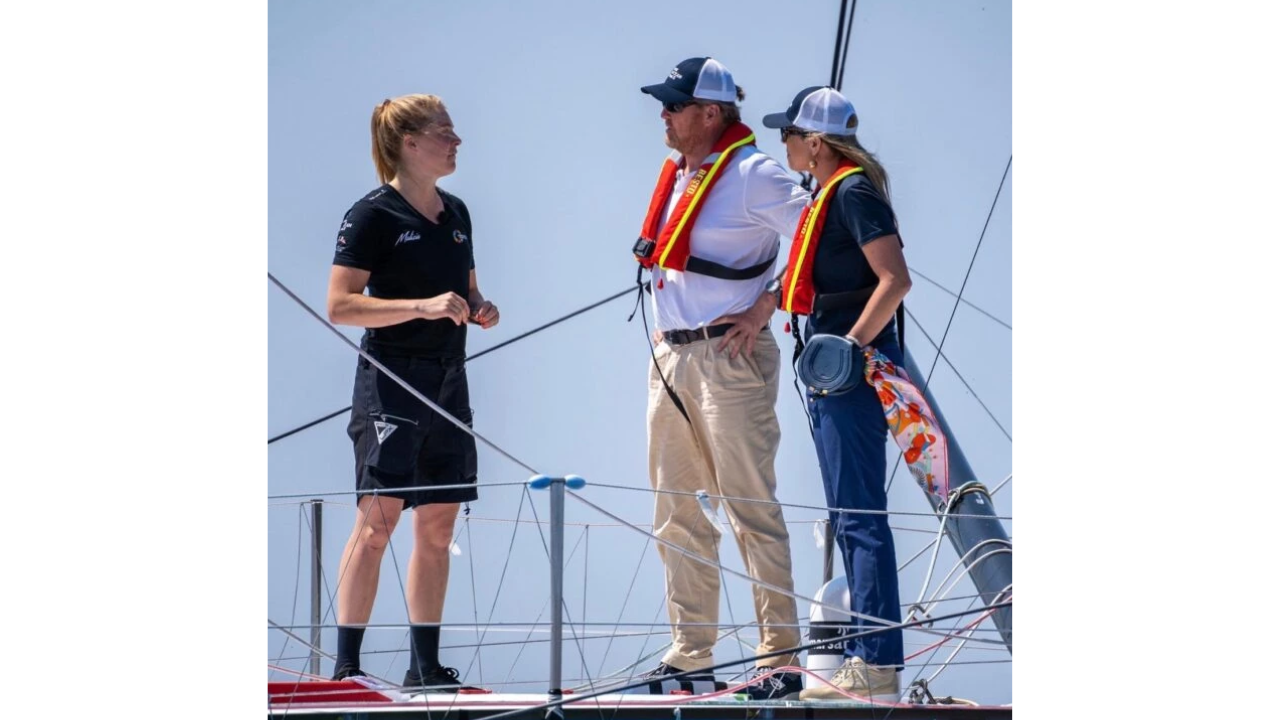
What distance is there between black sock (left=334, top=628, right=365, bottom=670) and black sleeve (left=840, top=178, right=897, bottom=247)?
1.63m

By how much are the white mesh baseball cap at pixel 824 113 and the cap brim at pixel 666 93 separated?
1.25 ft

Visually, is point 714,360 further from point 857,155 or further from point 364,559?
point 364,559

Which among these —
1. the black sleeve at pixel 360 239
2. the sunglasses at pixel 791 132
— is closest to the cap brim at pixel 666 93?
the sunglasses at pixel 791 132

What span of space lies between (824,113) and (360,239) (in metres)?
1.23

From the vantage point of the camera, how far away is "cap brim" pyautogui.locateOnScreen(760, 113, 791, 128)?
392 centimetres

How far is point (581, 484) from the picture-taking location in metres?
3.15

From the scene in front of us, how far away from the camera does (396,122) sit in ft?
13.5

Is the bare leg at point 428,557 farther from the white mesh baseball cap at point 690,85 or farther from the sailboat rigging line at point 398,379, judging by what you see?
the white mesh baseball cap at point 690,85

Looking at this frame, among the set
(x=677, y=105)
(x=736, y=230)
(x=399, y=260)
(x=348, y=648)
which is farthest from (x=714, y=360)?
(x=348, y=648)

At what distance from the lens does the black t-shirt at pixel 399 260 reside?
3.98 m
